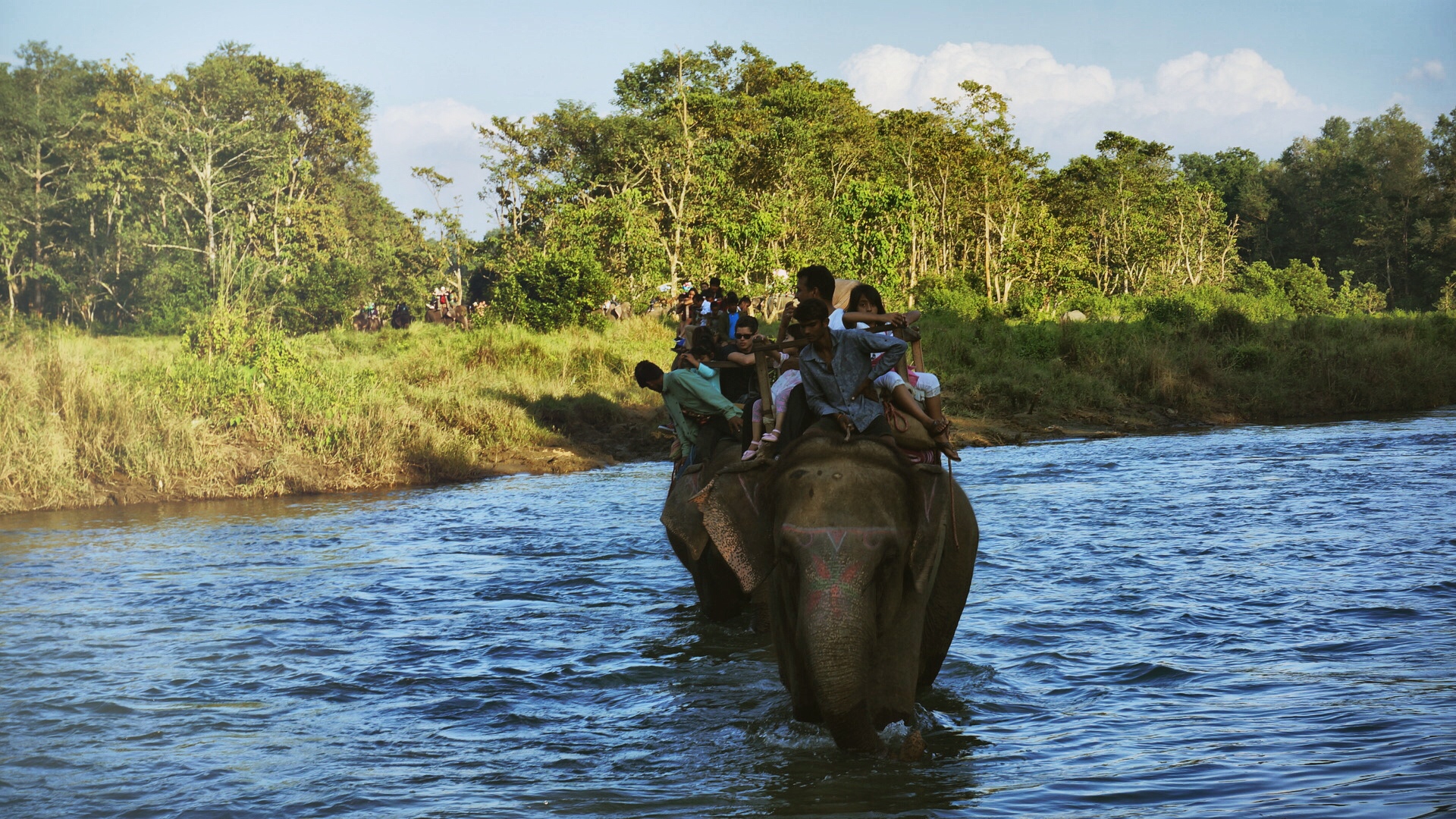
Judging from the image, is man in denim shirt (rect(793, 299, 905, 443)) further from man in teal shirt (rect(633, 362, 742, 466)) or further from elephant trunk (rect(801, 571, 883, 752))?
man in teal shirt (rect(633, 362, 742, 466))

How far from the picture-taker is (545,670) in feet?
26.8

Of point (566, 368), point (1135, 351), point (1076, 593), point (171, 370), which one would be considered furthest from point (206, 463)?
point (1135, 351)

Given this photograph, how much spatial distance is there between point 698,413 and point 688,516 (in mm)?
762

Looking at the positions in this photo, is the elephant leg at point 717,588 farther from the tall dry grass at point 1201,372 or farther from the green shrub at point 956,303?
the green shrub at point 956,303

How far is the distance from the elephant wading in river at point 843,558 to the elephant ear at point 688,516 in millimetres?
2268

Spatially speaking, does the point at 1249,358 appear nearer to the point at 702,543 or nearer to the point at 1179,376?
the point at 1179,376

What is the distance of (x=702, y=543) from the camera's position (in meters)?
8.39

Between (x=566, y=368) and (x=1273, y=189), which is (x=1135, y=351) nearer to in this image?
(x=566, y=368)

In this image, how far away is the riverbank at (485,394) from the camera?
667 inches

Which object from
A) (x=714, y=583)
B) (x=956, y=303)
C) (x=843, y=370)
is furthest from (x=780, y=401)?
(x=956, y=303)

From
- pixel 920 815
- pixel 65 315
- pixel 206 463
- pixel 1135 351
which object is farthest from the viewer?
pixel 65 315

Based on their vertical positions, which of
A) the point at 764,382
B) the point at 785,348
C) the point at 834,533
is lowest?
the point at 834,533

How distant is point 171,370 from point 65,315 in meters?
38.1

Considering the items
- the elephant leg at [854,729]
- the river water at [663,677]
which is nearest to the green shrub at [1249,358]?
the river water at [663,677]
